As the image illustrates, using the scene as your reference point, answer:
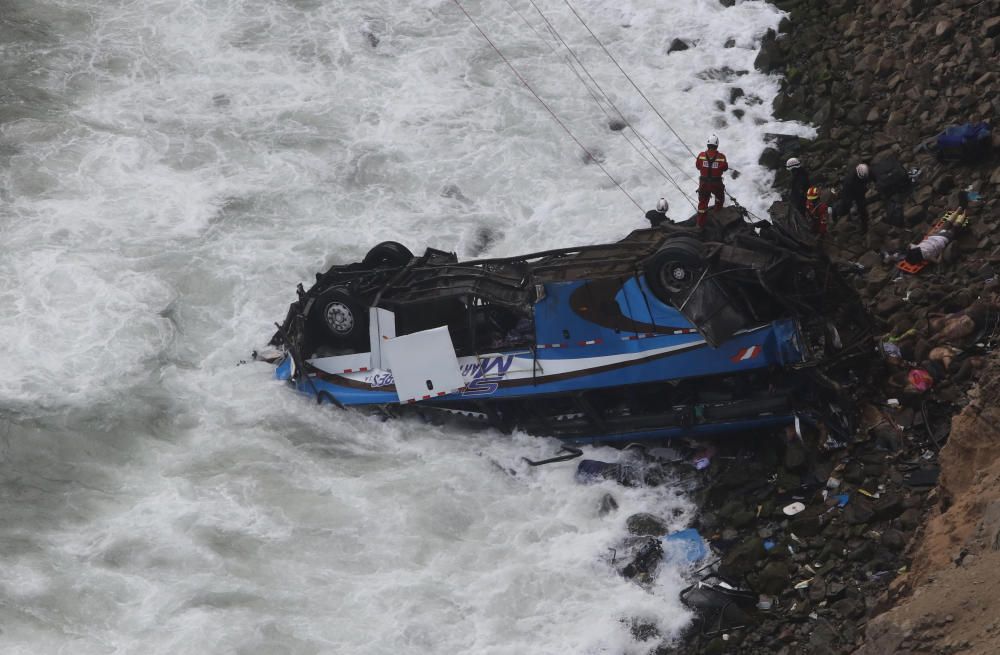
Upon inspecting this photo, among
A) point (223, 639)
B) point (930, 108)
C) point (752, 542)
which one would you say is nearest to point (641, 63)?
point (930, 108)

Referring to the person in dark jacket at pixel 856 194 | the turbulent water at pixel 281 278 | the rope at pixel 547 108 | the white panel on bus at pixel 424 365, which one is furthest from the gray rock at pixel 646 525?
the rope at pixel 547 108

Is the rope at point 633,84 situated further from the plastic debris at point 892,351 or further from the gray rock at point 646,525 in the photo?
the gray rock at point 646,525

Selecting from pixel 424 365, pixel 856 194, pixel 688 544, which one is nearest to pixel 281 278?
pixel 424 365

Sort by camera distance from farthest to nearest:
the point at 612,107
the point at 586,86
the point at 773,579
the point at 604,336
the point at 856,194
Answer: the point at 586,86
the point at 612,107
the point at 856,194
the point at 604,336
the point at 773,579

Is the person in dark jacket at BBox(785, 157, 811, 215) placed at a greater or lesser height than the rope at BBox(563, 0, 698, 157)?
lesser

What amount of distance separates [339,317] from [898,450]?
6.68 meters

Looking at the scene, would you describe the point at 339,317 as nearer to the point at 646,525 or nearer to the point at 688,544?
the point at 646,525

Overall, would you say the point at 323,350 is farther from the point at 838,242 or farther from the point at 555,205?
the point at 838,242

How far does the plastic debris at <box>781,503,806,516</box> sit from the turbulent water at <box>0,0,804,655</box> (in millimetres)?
1113

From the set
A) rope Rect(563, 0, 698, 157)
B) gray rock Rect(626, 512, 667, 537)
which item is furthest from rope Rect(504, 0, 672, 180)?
gray rock Rect(626, 512, 667, 537)

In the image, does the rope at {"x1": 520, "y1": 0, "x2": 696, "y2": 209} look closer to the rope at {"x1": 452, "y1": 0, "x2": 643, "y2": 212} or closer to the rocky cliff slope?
the rope at {"x1": 452, "y1": 0, "x2": 643, "y2": 212}

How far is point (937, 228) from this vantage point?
43.8ft

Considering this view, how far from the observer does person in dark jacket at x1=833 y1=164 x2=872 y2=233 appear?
46.1 feet

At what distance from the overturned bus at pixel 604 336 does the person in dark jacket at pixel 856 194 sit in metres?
2.45
